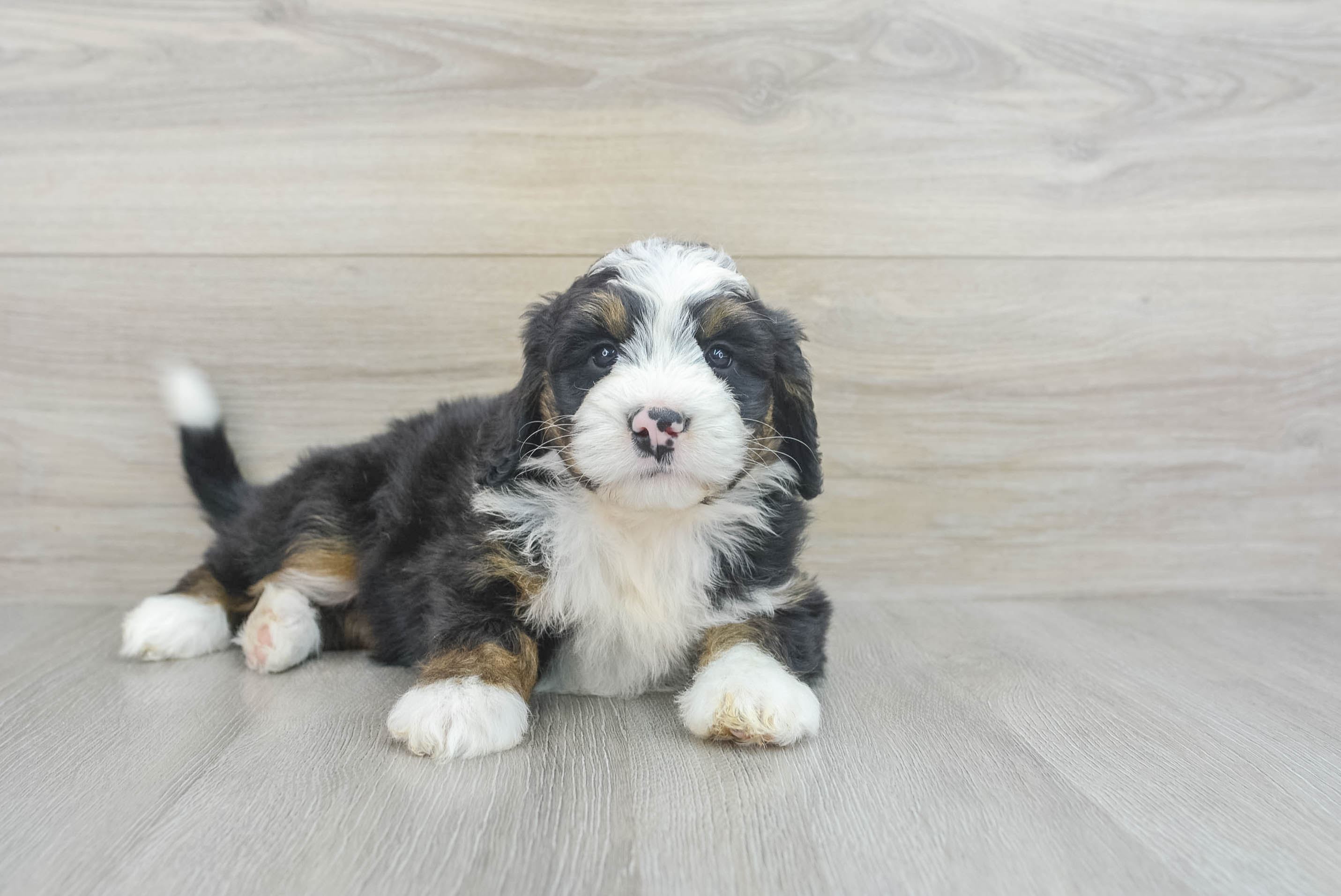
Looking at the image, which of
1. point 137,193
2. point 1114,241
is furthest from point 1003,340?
point 137,193

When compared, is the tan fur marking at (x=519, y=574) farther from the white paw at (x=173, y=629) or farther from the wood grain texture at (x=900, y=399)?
the wood grain texture at (x=900, y=399)

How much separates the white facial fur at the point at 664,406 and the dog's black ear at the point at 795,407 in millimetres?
169

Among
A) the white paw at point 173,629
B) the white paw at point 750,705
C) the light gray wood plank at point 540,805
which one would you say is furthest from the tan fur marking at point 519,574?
the white paw at point 173,629

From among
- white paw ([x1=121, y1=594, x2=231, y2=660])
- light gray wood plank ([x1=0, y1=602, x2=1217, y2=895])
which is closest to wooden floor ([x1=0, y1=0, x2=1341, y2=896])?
white paw ([x1=121, y1=594, x2=231, y2=660])

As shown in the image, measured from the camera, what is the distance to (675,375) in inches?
67.6

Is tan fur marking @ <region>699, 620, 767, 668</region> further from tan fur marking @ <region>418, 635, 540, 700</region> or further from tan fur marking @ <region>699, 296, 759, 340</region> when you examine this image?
tan fur marking @ <region>699, 296, 759, 340</region>

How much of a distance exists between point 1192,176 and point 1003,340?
76 cm

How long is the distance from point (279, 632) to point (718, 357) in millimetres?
1225

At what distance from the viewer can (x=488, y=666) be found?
1790 millimetres

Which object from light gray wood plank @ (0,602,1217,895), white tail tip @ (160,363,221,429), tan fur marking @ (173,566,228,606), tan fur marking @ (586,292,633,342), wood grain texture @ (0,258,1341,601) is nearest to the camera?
light gray wood plank @ (0,602,1217,895)

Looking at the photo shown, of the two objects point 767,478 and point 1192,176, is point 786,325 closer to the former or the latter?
point 767,478

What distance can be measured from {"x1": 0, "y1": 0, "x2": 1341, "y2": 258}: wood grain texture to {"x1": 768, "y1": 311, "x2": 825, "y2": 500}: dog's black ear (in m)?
0.98

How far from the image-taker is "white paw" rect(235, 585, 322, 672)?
2.22m

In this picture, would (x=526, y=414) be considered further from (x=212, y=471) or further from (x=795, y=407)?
(x=212, y=471)
